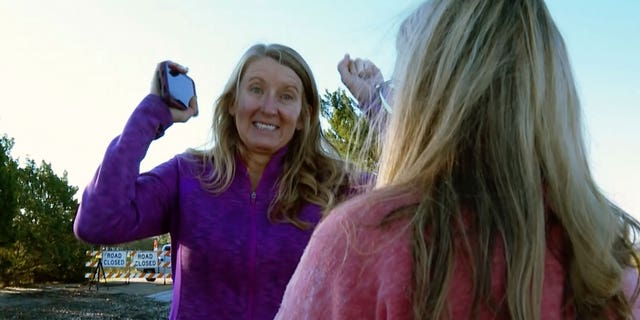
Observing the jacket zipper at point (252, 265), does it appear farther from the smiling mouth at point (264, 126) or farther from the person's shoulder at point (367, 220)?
the person's shoulder at point (367, 220)

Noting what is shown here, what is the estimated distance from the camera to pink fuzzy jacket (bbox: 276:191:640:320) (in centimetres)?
105

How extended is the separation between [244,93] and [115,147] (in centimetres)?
56

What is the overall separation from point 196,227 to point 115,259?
27707 mm

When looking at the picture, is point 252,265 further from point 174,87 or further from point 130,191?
point 174,87

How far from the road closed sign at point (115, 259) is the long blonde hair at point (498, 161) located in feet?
94.3

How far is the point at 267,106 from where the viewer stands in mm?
2604

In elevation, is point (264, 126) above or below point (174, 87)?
below

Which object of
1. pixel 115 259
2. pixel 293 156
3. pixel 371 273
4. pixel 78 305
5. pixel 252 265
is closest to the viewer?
pixel 371 273

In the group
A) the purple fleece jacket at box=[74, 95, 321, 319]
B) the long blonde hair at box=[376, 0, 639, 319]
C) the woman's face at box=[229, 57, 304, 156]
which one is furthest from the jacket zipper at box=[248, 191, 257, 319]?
the long blonde hair at box=[376, 0, 639, 319]

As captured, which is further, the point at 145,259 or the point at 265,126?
the point at 145,259

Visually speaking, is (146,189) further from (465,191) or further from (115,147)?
(465,191)

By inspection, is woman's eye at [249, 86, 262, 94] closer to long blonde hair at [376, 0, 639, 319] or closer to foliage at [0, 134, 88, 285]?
long blonde hair at [376, 0, 639, 319]

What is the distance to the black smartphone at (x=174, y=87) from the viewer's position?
8.52 feet

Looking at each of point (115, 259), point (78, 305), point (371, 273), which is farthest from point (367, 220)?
point (115, 259)
